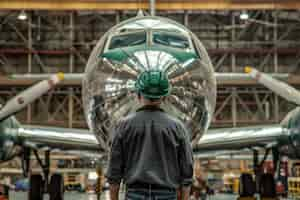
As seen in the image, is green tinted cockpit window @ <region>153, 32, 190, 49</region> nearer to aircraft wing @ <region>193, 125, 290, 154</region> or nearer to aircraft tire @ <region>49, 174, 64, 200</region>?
aircraft wing @ <region>193, 125, 290, 154</region>

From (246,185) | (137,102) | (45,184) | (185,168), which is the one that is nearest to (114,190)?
(185,168)

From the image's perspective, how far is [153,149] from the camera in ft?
11.6

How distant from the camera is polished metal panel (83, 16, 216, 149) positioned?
20.4ft

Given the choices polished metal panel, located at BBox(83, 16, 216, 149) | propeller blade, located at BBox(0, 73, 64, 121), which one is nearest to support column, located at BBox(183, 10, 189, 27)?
propeller blade, located at BBox(0, 73, 64, 121)

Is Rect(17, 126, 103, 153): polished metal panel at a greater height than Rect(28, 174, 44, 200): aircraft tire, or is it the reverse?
Rect(17, 126, 103, 153): polished metal panel

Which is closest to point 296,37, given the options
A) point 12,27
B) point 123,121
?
point 12,27

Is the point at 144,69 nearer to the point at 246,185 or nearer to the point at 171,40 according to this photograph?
the point at 171,40

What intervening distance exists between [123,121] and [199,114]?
3.35 metres

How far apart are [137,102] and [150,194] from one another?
2.66 meters

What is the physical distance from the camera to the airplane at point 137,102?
628 cm

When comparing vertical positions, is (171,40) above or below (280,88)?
above

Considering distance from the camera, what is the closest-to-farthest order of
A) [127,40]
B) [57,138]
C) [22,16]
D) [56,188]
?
[127,40] → [57,138] → [56,188] → [22,16]

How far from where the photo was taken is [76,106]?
1282 inches

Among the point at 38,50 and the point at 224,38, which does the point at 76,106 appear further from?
the point at 224,38
